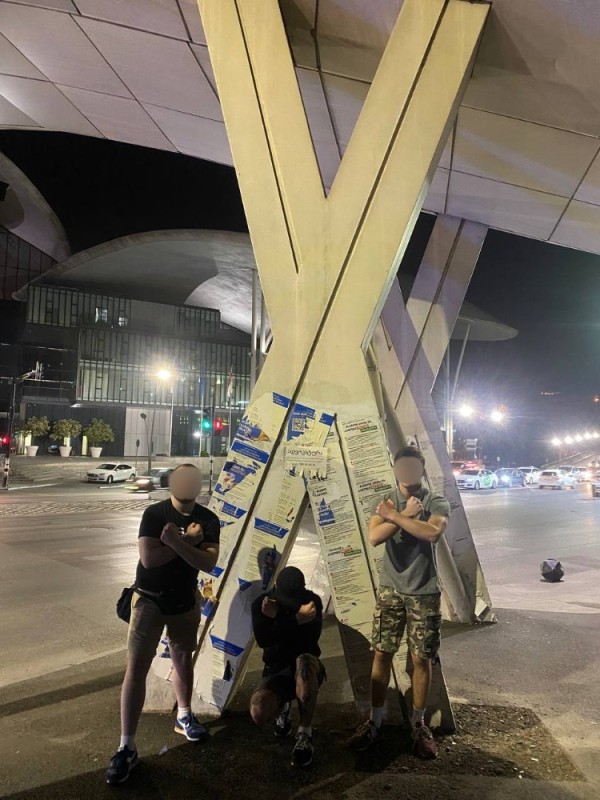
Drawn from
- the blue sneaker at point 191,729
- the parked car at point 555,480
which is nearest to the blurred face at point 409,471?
the blue sneaker at point 191,729

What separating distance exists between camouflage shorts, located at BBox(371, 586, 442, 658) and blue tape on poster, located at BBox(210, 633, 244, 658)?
0.91 metres

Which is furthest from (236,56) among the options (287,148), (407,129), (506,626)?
(506,626)

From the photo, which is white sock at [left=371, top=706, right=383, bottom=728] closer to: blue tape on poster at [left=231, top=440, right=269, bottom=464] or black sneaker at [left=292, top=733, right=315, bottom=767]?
black sneaker at [left=292, top=733, right=315, bottom=767]

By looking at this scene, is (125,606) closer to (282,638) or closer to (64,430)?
(282,638)

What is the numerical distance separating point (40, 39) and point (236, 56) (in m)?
2.48

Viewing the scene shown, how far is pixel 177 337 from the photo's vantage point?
172 feet

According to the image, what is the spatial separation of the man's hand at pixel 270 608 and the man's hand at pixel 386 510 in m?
0.85

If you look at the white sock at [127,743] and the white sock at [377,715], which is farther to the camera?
the white sock at [377,715]

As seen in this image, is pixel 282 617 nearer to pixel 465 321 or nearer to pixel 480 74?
pixel 480 74

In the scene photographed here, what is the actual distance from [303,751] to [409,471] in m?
1.75

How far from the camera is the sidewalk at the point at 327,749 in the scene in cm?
296

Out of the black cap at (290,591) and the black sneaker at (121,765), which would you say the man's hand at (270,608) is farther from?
the black sneaker at (121,765)

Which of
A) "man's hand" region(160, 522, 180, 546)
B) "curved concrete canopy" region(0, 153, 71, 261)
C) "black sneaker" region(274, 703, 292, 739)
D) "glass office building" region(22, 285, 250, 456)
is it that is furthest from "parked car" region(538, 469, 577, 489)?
"curved concrete canopy" region(0, 153, 71, 261)

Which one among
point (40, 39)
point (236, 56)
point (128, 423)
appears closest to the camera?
point (236, 56)
